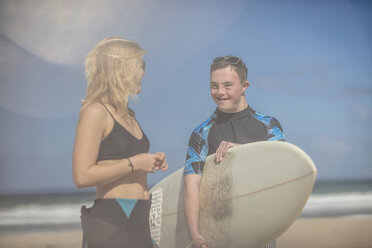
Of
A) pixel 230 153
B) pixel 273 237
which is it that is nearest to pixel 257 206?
pixel 273 237

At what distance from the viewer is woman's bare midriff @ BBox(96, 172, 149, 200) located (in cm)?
127

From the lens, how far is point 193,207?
6.13ft

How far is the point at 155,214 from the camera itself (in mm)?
2262

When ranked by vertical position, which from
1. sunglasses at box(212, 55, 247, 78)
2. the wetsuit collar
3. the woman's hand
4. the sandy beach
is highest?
sunglasses at box(212, 55, 247, 78)

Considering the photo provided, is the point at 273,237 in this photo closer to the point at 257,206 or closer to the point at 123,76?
the point at 257,206

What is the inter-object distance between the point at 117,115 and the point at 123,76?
13 centimetres

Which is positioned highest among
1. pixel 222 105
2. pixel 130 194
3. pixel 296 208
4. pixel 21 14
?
pixel 21 14

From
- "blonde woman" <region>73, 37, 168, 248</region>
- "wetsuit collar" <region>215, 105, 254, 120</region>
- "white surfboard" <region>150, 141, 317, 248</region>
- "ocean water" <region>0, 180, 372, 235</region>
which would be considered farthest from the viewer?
"ocean water" <region>0, 180, 372, 235</region>

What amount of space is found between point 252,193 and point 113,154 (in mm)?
821

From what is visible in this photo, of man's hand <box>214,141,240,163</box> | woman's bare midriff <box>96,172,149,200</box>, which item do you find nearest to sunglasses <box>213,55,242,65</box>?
man's hand <box>214,141,240,163</box>

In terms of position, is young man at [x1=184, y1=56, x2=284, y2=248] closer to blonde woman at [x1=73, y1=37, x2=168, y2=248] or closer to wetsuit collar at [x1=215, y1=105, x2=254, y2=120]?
wetsuit collar at [x1=215, y1=105, x2=254, y2=120]

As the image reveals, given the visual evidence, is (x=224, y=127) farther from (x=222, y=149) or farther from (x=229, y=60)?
(x=229, y=60)

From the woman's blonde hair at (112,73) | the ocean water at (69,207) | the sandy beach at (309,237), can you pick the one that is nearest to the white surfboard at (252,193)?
the woman's blonde hair at (112,73)

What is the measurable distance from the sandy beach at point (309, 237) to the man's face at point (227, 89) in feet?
7.60
